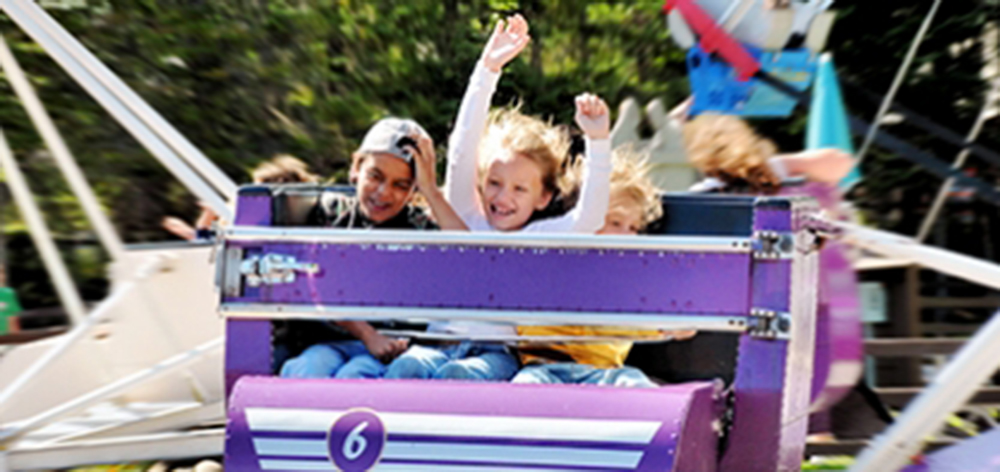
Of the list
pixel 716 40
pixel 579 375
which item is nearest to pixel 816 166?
pixel 579 375

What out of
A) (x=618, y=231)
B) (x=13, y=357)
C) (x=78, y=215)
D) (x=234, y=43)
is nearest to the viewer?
(x=618, y=231)

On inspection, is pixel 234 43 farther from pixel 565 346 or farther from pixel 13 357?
pixel 565 346

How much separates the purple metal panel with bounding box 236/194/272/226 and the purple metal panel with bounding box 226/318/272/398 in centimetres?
23

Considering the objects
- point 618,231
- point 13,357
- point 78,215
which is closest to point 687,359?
point 618,231

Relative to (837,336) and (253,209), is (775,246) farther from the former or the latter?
(253,209)

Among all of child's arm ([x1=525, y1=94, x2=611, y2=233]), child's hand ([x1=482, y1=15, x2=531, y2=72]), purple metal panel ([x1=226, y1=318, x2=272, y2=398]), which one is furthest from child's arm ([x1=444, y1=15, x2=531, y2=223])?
purple metal panel ([x1=226, y1=318, x2=272, y2=398])

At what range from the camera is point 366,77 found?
19.8ft

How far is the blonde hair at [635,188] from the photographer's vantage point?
119 inches

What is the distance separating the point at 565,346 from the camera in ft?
9.03

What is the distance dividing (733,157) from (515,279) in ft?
4.94

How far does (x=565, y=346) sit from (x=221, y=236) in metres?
0.77

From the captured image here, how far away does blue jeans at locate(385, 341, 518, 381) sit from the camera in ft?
8.66

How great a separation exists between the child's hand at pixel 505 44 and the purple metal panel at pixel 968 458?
128 cm

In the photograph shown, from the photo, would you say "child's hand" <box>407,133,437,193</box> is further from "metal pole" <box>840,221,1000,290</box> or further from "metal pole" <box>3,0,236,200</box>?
"metal pole" <box>840,221,1000,290</box>
